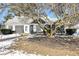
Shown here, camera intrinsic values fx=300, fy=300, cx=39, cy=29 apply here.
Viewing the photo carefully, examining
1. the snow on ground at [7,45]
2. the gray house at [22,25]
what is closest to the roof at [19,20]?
the gray house at [22,25]

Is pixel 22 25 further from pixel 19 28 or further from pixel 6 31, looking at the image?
pixel 6 31

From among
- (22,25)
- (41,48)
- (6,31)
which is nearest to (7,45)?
(6,31)

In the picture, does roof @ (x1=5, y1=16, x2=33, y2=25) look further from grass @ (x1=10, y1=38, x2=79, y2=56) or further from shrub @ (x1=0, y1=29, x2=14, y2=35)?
grass @ (x1=10, y1=38, x2=79, y2=56)

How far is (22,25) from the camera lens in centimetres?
380

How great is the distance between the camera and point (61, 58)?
3.77 m

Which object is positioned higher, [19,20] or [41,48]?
Result: [19,20]

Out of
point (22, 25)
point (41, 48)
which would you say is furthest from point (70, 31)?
point (22, 25)

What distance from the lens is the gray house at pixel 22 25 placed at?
379 cm

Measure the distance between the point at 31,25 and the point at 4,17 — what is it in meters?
0.36

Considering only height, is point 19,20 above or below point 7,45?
above

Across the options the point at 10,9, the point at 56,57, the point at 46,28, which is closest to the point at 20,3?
the point at 10,9

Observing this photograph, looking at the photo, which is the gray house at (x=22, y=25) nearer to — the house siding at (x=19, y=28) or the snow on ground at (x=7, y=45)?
the house siding at (x=19, y=28)

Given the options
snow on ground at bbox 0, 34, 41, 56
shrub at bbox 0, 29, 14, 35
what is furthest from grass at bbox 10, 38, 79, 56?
shrub at bbox 0, 29, 14, 35

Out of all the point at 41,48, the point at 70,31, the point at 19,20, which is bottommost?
the point at 41,48
